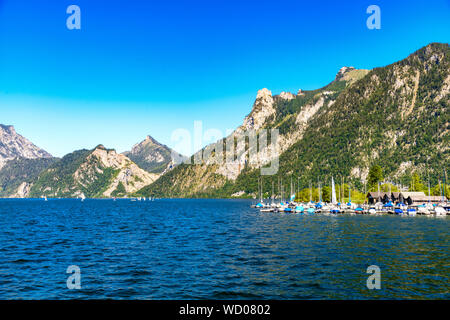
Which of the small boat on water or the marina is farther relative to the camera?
the small boat on water

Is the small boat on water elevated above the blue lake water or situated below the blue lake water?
below

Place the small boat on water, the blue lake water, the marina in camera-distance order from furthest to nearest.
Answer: the small boat on water < the marina < the blue lake water

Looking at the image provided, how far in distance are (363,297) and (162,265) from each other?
22.5 meters

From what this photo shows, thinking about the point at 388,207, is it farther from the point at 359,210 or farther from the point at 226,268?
the point at 226,268

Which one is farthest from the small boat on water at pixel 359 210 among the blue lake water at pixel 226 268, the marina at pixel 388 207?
the blue lake water at pixel 226 268

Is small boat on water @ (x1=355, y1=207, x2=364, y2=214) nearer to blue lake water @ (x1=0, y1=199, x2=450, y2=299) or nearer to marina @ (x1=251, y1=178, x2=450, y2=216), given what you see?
marina @ (x1=251, y1=178, x2=450, y2=216)

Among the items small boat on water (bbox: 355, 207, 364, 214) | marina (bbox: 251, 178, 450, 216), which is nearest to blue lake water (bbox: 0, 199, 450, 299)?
small boat on water (bbox: 355, 207, 364, 214)

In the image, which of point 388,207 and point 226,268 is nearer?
point 226,268

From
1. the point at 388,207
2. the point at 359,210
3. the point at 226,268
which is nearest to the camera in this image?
the point at 226,268

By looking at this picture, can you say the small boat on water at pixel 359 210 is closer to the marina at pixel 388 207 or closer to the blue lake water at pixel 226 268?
the marina at pixel 388 207

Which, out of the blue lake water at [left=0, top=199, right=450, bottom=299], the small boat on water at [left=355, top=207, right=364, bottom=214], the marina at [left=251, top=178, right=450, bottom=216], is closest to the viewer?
the blue lake water at [left=0, top=199, right=450, bottom=299]

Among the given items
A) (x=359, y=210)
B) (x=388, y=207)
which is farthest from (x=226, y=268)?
(x=388, y=207)
